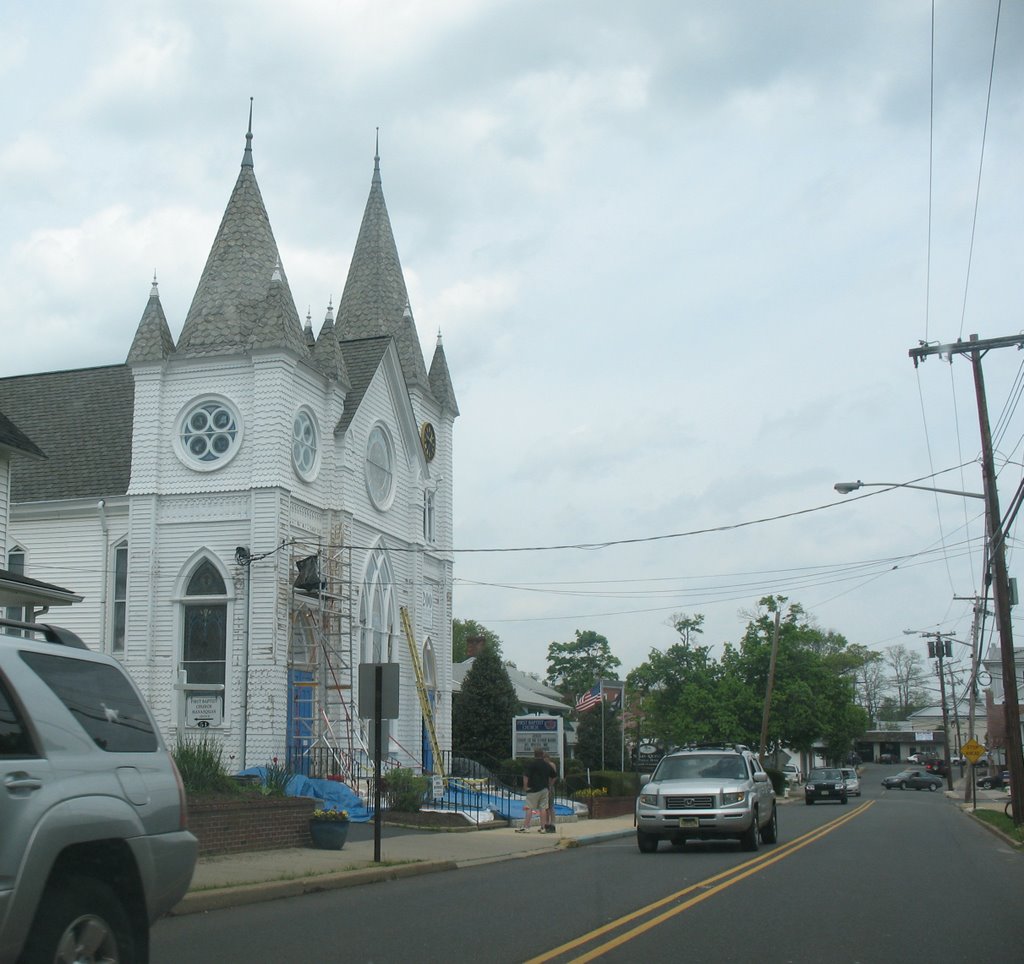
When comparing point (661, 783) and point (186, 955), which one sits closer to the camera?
point (186, 955)

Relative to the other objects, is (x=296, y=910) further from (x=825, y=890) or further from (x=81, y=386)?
(x=81, y=386)

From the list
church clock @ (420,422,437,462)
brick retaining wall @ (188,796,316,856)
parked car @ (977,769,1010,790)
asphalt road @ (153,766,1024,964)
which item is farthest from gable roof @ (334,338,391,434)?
parked car @ (977,769,1010,790)

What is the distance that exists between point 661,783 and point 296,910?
355 inches

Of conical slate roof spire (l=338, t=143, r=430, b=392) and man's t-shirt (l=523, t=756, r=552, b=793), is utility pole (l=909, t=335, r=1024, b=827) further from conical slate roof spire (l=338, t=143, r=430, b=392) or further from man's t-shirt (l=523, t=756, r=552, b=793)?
conical slate roof spire (l=338, t=143, r=430, b=392)

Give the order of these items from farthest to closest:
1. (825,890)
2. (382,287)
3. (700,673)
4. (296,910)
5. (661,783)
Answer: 1. (700,673)
2. (382,287)
3. (661,783)
4. (825,890)
5. (296,910)

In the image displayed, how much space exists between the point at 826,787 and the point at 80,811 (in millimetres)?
46932

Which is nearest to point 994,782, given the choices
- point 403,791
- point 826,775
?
point 826,775

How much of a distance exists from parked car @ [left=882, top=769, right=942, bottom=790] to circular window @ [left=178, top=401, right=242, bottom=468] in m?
59.9

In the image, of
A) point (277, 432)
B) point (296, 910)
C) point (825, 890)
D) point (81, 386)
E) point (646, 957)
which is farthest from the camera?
point (81, 386)

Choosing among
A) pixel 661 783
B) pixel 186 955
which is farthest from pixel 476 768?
pixel 186 955

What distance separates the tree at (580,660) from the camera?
367 feet

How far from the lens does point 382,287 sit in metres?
39.8

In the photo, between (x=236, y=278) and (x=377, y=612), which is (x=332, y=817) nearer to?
(x=377, y=612)

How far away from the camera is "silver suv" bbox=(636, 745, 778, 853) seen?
62.2ft
